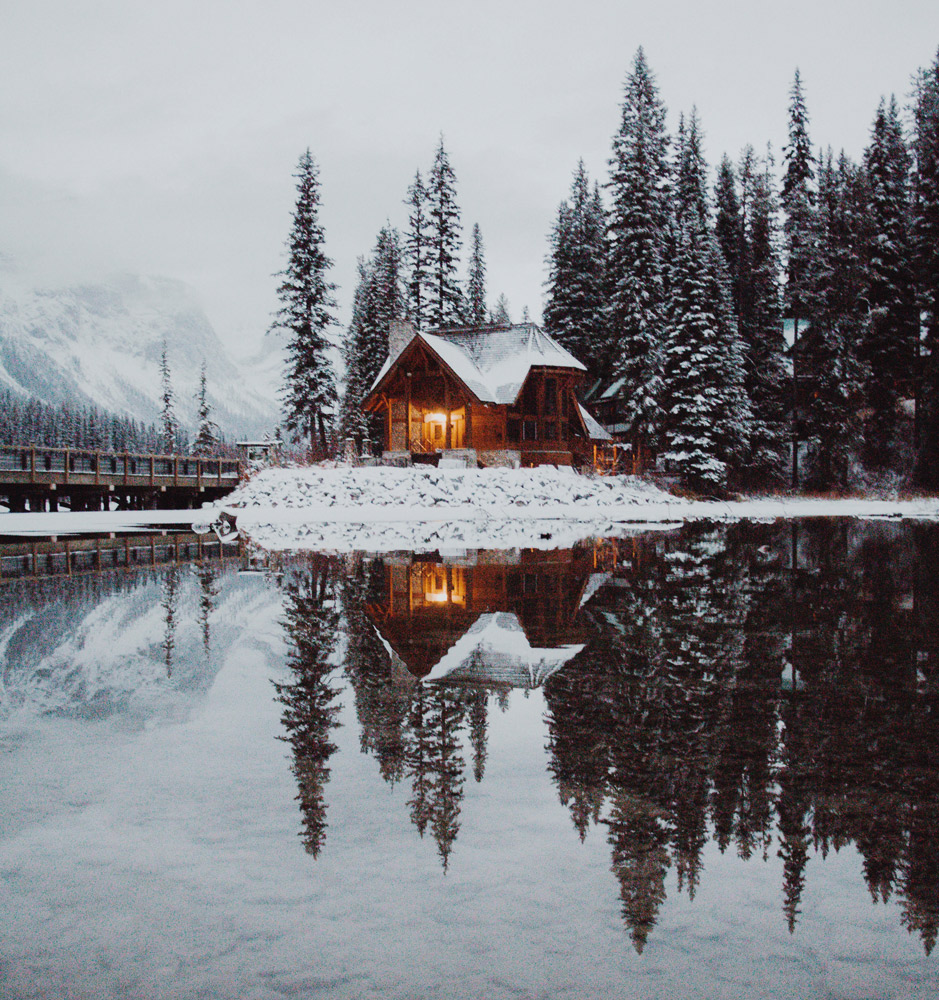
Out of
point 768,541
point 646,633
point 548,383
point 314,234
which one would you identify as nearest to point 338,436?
point 314,234

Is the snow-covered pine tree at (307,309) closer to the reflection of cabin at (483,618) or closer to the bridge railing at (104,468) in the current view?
the bridge railing at (104,468)

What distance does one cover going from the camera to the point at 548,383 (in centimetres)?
4394

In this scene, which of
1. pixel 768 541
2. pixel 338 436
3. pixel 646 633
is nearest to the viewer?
pixel 646 633

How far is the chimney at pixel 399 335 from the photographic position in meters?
43.4

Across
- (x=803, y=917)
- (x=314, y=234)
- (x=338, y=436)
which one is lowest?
(x=803, y=917)

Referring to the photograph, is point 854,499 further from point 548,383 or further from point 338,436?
point 338,436

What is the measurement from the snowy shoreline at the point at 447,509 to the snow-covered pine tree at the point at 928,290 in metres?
7.84

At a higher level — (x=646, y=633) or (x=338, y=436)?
(x=338, y=436)

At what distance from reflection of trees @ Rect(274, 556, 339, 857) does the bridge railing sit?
112ft

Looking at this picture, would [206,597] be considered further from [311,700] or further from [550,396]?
[550,396]

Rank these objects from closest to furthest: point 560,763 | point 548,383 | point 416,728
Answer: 1. point 560,763
2. point 416,728
3. point 548,383

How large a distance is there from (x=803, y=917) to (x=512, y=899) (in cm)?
92

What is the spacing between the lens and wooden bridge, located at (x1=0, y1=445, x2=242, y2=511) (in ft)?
129

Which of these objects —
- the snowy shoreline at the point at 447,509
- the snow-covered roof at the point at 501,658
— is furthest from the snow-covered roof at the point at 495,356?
the snow-covered roof at the point at 501,658
